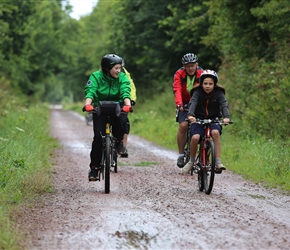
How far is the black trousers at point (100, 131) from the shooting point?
841 cm

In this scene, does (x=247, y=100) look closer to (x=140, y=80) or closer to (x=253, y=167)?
(x=253, y=167)

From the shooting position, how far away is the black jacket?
8.70 m

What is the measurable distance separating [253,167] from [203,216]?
473 centimetres

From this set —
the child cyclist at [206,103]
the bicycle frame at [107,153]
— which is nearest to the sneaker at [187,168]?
the child cyclist at [206,103]

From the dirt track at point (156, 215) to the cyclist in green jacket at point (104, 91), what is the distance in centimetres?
62

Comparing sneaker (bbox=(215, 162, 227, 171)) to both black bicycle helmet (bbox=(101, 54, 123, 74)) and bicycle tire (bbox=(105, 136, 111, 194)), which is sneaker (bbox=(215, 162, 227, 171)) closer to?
bicycle tire (bbox=(105, 136, 111, 194))

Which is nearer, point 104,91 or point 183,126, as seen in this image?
point 104,91

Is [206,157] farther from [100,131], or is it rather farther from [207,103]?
[100,131]

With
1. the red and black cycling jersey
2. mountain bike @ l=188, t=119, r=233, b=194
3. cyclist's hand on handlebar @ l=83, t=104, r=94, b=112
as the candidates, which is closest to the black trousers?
cyclist's hand on handlebar @ l=83, t=104, r=94, b=112

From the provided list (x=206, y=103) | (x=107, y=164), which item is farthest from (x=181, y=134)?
(x=107, y=164)

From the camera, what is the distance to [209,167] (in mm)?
8398

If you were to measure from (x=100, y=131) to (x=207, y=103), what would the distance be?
1700 millimetres

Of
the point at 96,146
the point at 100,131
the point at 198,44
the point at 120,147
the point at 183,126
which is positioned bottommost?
the point at 120,147

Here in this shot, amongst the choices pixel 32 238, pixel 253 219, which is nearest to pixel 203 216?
pixel 253 219
